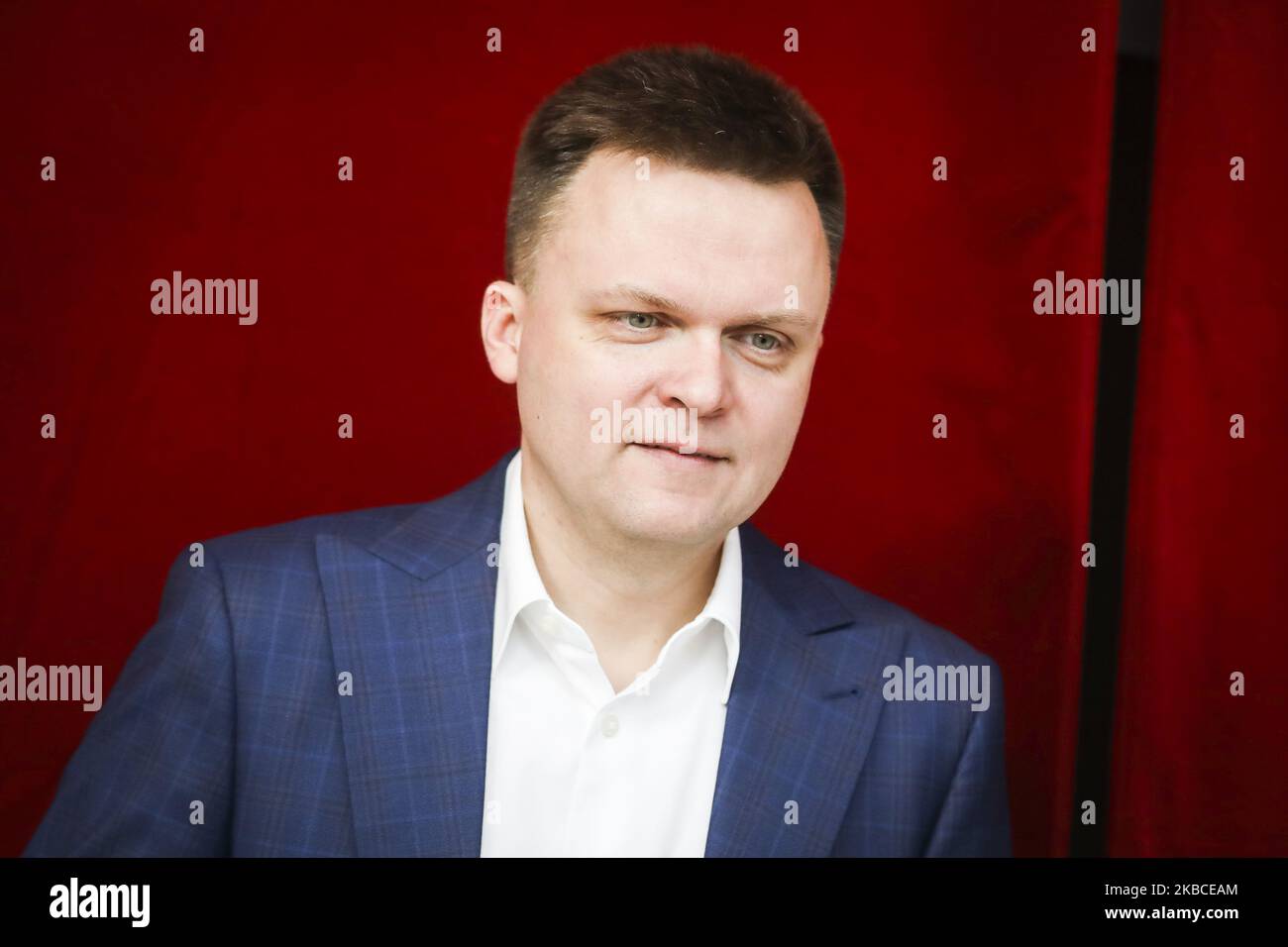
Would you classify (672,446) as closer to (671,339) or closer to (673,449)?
(673,449)

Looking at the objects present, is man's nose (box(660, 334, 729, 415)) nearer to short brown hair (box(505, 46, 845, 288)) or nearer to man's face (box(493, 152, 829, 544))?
man's face (box(493, 152, 829, 544))

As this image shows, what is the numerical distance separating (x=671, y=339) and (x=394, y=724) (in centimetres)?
63

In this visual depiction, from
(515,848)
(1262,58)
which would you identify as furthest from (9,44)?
(1262,58)

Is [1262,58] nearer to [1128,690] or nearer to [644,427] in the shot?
[1128,690]

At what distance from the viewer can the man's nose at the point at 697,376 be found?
5.64ft

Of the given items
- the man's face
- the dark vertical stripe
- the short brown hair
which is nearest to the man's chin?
the man's face

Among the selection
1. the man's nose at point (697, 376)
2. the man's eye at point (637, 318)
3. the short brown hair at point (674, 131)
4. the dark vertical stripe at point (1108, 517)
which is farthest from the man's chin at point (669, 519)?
the dark vertical stripe at point (1108, 517)

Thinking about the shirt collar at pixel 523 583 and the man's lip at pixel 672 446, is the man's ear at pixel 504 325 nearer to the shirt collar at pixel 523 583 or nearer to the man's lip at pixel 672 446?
the shirt collar at pixel 523 583

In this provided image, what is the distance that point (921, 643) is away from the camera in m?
2.05

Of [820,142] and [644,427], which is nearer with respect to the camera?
[644,427]

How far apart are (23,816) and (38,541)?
1.48ft

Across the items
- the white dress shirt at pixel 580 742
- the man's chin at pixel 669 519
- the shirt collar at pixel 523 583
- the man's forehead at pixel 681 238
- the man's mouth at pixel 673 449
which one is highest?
the man's forehead at pixel 681 238

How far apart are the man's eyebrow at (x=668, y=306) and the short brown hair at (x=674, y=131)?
0.61 ft

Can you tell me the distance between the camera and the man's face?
1735mm
